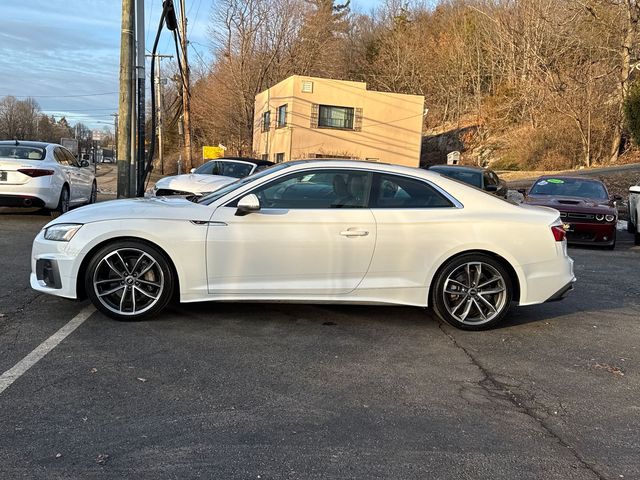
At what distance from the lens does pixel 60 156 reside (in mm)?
11719

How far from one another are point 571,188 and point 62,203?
1054 centimetres

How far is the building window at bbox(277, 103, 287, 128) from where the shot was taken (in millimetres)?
31462

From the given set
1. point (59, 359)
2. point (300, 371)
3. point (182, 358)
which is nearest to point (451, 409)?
point (300, 371)

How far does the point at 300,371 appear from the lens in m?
4.23

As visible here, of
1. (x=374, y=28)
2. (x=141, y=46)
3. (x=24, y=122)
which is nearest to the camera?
(x=141, y=46)

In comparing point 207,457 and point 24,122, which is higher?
point 24,122

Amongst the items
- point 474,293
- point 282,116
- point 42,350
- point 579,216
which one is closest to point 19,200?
point 42,350

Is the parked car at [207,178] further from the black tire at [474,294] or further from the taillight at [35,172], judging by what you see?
the black tire at [474,294]

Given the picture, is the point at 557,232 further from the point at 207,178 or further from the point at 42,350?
the point at 207,178

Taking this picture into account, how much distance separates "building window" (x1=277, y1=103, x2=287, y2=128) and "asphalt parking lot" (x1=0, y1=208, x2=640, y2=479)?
2656cm

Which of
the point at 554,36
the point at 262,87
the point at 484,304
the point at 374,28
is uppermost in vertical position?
the point at 374,28

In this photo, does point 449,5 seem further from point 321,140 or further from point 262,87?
point 321,140

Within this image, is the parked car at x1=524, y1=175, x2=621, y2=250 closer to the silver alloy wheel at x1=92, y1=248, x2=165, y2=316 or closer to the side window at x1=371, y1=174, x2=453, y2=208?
the side window at x1=371, y1=174, x2=453, y2=208

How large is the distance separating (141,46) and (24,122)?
107794mm
